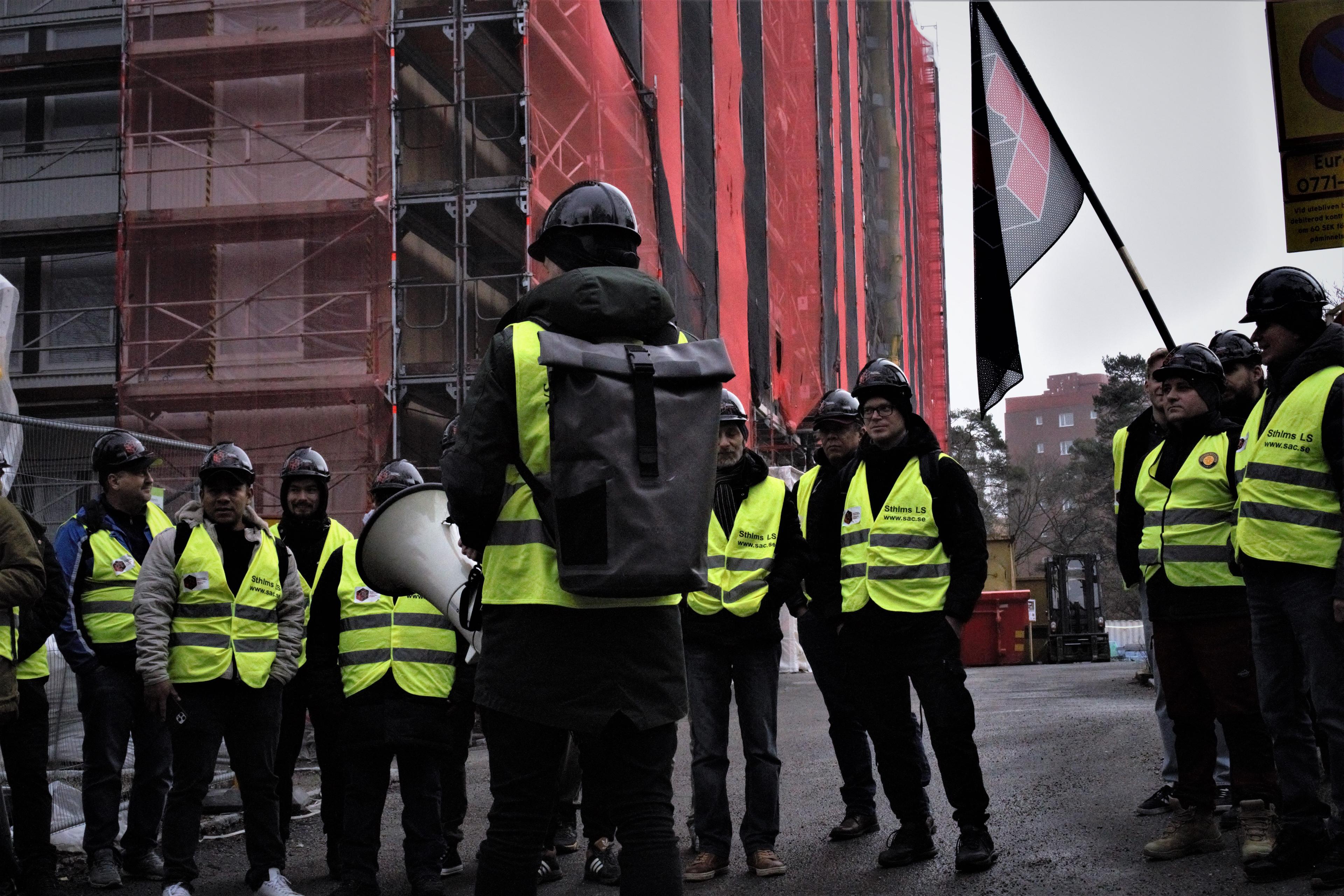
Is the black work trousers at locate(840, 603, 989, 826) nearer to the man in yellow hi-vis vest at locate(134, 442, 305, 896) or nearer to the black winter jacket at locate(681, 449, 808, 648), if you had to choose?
the black winter jacket at locate(681, 449, 808, 648)

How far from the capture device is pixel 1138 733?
397 inches

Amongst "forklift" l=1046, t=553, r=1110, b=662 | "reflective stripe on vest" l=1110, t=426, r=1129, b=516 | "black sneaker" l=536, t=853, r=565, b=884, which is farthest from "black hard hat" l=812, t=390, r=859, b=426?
"forklift" l=1046, t=553, r=1110, b=662

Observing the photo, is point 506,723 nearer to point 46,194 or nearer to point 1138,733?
point 1138,733

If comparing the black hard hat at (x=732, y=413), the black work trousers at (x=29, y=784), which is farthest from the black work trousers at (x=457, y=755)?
the black work trousers at (x=29, y=784)

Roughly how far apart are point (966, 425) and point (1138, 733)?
206 ft

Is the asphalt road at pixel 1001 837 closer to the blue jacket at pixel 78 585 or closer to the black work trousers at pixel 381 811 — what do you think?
the black work trousers at pixel 381 811

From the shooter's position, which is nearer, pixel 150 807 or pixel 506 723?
pixel 506 723

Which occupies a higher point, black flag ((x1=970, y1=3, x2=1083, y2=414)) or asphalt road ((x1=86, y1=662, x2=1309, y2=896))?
black flag ((x1=970, y1=3, x2=1083, y2=414))

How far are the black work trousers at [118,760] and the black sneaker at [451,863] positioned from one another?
48.3 inches

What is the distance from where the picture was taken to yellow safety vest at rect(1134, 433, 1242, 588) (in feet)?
18.5

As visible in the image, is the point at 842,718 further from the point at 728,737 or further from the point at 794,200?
the point at 794,200

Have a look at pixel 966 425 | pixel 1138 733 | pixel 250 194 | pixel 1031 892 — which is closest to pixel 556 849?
pixel 1031 892

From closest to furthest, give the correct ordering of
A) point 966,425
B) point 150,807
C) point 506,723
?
point 506,723 → point 150,807 → point 966,425

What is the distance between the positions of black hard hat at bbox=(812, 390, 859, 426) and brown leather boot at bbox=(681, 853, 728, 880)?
7.06ft
